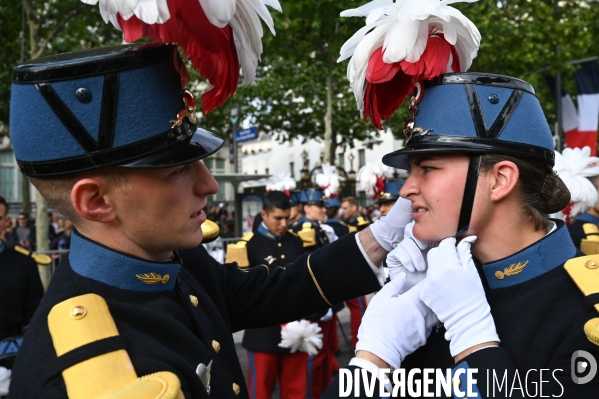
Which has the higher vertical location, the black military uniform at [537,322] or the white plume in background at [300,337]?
the black military uniform at [537,322]

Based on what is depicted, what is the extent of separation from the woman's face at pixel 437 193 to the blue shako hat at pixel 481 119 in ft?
0.20

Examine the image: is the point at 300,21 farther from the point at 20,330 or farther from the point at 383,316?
the point at 383,316

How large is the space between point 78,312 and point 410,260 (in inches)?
47.7

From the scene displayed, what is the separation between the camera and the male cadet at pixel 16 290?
199 inches

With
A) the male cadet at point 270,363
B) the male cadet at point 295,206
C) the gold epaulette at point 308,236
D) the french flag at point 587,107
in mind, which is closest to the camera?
the male cadet at point 270,363

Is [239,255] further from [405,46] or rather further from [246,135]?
[246,135]

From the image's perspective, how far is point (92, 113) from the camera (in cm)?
180

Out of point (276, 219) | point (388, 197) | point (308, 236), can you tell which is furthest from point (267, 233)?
point (388, 197)

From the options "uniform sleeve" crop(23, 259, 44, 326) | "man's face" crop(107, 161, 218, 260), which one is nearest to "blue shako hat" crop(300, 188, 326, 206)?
"uniform sleeve" crop(23, 259, 44, 326)

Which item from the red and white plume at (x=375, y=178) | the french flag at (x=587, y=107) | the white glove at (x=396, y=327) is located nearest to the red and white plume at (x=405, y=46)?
the white glove at (x=396, y=327)

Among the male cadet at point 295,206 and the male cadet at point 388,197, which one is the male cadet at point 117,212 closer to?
the male cadet at point 295,206

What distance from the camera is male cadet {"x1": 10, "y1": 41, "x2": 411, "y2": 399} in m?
1.67

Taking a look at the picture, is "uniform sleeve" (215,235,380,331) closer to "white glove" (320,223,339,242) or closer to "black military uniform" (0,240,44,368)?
"black military uniform" (0,240,44,368)

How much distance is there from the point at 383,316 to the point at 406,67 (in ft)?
2.83
